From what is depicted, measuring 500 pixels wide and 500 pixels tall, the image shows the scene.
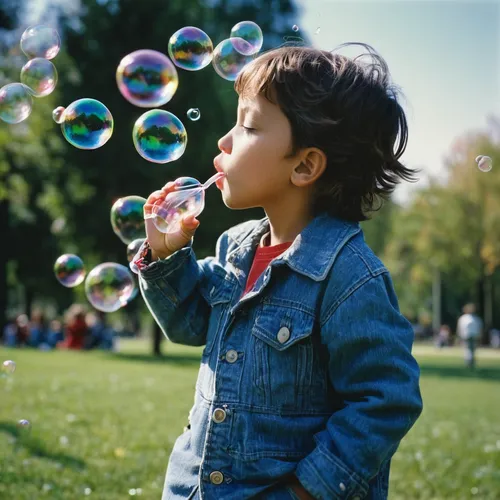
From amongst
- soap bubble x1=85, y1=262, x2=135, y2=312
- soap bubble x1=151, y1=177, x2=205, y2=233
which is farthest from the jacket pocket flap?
soap bubble x1=85, y1=262, x2=135, y2=312

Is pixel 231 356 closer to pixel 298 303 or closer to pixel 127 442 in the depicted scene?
pixel 298 303

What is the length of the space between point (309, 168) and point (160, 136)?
1171mm

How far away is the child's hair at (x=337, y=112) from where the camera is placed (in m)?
2.37

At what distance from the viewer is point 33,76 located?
4.20 meters

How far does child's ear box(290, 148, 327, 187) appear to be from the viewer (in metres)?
2.42

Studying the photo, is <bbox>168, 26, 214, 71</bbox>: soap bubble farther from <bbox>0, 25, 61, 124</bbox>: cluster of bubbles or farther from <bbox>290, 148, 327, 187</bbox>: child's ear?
<bbox>290, 148, 327, 187</bbox>: child's ear

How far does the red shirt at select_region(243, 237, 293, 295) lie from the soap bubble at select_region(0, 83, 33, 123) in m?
2.49

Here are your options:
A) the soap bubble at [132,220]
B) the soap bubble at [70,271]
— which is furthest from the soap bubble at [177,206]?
the soap bubble at [70,271]

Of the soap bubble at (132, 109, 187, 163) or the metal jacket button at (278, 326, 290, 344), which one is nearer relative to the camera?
the metal jacket button at (278, 326, 290, 344)

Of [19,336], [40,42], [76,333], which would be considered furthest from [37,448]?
[19,336]

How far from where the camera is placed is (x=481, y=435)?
24.2ft

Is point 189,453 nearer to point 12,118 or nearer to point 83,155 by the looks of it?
point 12,118

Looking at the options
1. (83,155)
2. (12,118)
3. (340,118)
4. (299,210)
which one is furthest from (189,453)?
(83,155)

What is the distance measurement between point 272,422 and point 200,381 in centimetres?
37
